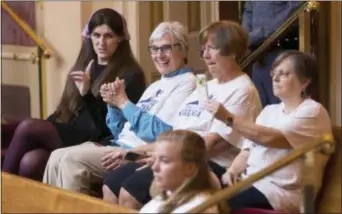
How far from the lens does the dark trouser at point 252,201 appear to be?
207cm

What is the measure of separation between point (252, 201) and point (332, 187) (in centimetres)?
22

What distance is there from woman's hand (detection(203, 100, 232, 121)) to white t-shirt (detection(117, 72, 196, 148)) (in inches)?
16.8

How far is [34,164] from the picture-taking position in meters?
2.79

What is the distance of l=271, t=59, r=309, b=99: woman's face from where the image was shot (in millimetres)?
2043

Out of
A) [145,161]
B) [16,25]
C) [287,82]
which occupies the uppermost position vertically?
[16,25]

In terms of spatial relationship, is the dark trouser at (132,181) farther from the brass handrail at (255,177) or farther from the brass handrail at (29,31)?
the brass handrail at (29,31)

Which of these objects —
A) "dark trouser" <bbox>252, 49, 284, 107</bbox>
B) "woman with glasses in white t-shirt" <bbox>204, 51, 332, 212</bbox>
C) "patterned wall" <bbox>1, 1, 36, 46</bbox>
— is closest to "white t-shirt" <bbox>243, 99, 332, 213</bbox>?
"woman with glasses in white t-shirt" <bbox>204, 51, 332, 212</bbox>

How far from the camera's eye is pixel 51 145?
289 centimetres

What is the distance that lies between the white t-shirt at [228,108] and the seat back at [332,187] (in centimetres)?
27

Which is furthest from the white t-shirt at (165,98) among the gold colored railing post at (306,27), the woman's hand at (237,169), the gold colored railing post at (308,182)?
the gold colored railing post at (308,182)

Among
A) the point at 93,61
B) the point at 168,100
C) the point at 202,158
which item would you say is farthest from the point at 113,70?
the point at 202,158

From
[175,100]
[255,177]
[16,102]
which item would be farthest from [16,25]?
[255,177]

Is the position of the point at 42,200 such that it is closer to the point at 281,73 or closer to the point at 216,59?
the point at 216,59

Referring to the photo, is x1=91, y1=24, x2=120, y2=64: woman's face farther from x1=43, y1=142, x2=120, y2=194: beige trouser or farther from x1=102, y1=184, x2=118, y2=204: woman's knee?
x1=102, y1=184, x2=118, y2=204: woman's knee
